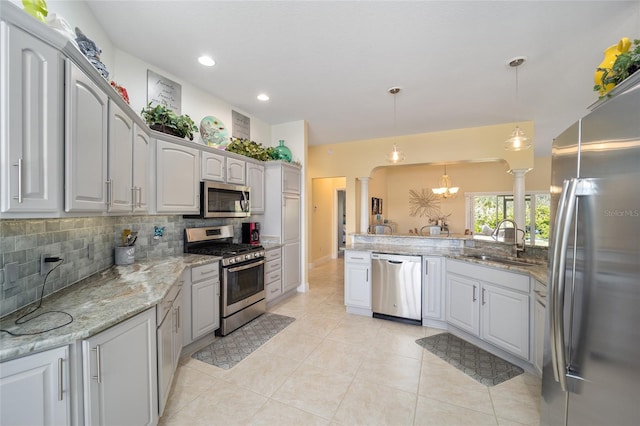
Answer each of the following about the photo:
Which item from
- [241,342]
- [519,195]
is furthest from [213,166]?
[519,195]

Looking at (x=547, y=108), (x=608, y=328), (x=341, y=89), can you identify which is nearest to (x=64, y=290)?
(x=608, y=328)

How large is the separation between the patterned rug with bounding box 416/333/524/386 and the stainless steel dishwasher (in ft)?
1.36

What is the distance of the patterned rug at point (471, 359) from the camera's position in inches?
86.2

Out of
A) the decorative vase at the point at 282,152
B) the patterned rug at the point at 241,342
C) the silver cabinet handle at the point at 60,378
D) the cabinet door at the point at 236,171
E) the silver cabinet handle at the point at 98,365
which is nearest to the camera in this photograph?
the silver cabinet handle at the point at 60,378

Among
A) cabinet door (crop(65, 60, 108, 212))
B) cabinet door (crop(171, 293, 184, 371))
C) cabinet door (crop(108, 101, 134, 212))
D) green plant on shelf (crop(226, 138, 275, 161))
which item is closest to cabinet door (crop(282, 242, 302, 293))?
green plant on shelf (crop(226, 138, 275, 161))

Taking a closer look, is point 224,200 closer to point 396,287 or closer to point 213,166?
point 213,166

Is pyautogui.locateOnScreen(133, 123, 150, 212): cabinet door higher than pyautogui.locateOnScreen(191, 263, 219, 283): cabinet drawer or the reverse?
higher

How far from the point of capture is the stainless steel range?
9.30 ft

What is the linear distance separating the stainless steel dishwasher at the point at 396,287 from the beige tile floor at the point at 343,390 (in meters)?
0.42

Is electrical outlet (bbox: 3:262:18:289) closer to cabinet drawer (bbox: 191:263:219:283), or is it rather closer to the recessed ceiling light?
cabinet drawer (bbox: 191:263:219:283)

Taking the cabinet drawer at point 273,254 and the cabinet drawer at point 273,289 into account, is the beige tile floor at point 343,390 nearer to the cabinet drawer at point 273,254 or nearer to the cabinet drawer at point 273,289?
the cabinet drawer at point 273,289

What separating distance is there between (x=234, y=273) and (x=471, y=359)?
2.56 meters

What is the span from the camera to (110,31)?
86.5 inches

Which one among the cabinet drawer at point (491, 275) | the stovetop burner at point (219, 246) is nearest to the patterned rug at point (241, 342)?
the stovetop burner at point (219, 246)
